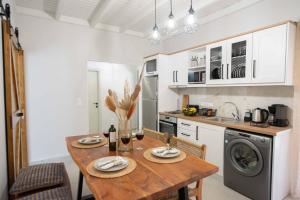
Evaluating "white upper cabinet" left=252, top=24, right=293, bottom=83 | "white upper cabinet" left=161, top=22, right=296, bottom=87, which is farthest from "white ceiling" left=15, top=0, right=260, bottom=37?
"white upper cabinet" left=252, top=24, right=293, bottom=83

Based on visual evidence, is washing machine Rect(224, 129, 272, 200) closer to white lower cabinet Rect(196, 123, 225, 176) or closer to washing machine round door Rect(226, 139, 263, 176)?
washing machine round door Rect(226, 139, 263, 176)

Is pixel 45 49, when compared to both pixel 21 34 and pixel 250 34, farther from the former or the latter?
pixel 250 34

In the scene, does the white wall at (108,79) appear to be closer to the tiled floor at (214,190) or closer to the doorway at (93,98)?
the doorway at (93,98)

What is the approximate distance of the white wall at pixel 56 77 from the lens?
128 inches

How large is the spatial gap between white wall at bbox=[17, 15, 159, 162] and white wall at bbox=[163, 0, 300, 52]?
2.09 m

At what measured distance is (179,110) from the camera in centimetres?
411

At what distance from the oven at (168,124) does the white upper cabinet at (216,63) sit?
102cm

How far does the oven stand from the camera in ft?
11.4

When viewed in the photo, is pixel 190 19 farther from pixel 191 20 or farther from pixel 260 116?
pixel 260 116

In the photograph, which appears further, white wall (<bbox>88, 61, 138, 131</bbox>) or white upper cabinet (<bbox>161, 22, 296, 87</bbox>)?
white wall (<bbox>88, 61, 138, 131</bbox>)

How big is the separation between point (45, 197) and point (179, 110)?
3.17m

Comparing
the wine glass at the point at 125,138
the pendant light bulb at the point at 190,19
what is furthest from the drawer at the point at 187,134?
the pendant light bulb at the point at 190,19

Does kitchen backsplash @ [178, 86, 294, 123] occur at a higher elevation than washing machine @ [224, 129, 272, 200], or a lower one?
higher

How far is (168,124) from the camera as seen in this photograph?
360cm
